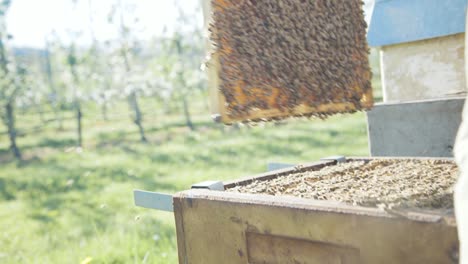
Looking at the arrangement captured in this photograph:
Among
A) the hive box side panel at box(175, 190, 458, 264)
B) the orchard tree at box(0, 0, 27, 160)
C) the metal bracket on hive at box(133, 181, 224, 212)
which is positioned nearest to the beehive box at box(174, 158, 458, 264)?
the hive box side panel at box(175, 190, 458, 264)

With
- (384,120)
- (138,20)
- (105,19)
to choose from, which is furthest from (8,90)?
(384,120)

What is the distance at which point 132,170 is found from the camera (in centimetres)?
1084

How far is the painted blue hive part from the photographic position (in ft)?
11.3

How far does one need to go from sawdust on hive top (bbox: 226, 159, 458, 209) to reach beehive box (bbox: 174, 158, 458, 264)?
0.03ft

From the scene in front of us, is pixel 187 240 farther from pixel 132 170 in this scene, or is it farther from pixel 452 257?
pixel 132 170

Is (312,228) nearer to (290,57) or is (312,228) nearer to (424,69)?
(290,57)

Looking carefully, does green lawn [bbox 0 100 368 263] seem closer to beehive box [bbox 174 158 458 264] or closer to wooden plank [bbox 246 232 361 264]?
beehive box [bbox 174 158 458 264]

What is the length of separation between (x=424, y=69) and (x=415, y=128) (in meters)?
0.55

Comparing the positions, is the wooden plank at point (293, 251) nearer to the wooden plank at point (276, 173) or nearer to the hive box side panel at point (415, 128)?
the wooden plank at point (276, 173)

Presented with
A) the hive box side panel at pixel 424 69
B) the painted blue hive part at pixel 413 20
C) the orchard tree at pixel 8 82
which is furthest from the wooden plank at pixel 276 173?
the orchard tree at pixel 8 82

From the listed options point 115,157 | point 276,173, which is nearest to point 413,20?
point 276,173

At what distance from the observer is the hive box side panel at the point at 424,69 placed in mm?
3523

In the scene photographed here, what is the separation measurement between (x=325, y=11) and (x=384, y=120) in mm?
1255

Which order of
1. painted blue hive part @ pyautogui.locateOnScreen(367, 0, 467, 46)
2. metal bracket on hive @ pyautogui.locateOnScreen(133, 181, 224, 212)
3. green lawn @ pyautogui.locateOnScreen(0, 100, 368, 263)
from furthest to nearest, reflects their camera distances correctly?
green lawn @ pyautogui.locateOnScreen(0, 100, 368, 263) → painted blue hive part @ pyautogui.locateOnScreen(367, 0, 467, 46) → metal bracket on hive @ pyautogui.locateOnScreen(133, 181, 224, 212)
